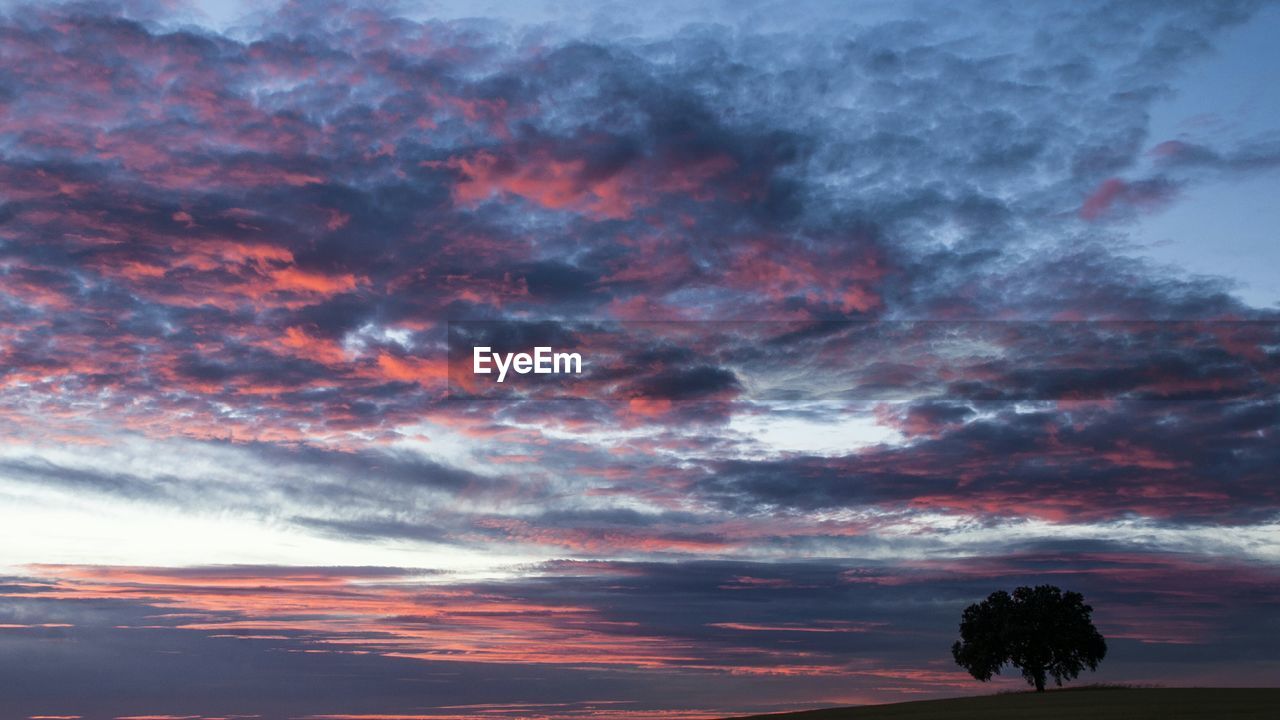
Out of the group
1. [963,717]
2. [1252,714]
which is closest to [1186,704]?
[1252,714]

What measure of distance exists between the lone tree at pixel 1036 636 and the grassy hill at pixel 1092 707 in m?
12.1

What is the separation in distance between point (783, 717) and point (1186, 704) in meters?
28.6

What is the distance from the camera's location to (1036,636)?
108m

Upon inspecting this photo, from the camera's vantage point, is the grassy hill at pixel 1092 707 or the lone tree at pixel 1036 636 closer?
the grassy hill at pixel 1092 707

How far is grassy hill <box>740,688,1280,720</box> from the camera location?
62469 millimetres

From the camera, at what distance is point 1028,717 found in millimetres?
63500

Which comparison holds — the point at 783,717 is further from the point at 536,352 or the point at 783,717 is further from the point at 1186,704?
the point at 536,352

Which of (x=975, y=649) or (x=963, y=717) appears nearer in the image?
(x=963, y=717)

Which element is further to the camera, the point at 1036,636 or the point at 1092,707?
the point at 1036,636

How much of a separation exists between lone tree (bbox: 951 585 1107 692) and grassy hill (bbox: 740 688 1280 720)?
12069 millimetres

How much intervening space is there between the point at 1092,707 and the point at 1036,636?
40381 mm

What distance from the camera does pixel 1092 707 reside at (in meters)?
69.1

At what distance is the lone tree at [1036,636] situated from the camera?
108 metres

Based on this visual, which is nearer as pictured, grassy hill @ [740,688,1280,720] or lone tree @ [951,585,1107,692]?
grassy hill @ [740,688,1280,720]
